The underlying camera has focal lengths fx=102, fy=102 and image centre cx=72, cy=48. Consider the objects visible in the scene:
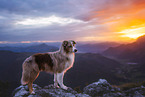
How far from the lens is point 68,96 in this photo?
8.61 meters

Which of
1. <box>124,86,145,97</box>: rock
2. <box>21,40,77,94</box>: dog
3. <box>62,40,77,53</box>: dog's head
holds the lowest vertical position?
<box>124,86,145,97</box>: rock

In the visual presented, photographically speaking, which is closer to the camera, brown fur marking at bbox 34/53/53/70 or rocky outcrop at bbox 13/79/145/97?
brown fur marking at bbox 34/53/53/70

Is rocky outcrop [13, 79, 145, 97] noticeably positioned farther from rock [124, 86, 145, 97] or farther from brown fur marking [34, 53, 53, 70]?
brown fur marking [34, 53, 53, 70]

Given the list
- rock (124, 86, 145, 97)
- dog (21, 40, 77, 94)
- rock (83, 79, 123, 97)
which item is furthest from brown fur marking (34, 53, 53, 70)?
rock (124, 86, 145, 97)

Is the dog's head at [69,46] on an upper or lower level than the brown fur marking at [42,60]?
upper

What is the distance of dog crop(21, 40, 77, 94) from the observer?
25.0 ft

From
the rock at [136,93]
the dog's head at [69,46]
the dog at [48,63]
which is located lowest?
the rock at [136,93]

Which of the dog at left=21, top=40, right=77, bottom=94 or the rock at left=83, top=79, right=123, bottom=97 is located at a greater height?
the dog at left=21, top=40, right=77, bottom=94

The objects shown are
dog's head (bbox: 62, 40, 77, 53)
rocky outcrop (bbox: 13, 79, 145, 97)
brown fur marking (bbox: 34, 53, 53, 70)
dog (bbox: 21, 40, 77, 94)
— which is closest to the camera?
dog (bbox: 21, 40, 77, 94)

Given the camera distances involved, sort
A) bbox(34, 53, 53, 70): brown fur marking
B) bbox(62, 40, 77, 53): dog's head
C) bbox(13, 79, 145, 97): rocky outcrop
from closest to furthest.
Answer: bbox(34, 53, 53, 70): brown fur marking < bbox(62, 40, 77, 53): dog's head < bbox(13, 79, 145, 97): rocky outcrop

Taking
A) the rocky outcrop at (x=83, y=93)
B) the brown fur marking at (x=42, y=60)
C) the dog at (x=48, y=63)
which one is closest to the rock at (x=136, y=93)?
the rocky outcrop at (x=83, y=93)

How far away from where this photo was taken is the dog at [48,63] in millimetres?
7609

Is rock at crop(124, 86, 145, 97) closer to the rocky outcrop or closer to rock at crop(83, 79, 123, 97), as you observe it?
the rocky outcrop

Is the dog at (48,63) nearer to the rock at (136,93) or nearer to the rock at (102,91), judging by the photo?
the rock at (102,91)
